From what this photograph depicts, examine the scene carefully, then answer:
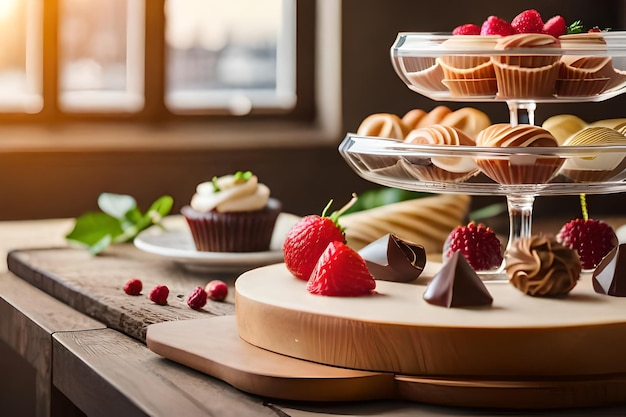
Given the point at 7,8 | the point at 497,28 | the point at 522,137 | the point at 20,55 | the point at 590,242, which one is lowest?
the point at 590,242

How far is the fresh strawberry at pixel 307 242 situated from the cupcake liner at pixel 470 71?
0.63 feet

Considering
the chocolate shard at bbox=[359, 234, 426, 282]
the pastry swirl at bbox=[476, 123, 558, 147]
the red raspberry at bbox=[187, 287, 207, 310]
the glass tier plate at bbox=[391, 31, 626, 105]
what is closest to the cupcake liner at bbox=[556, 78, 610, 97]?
the glass tier plate at bbox=[391, 31, 626, 105]

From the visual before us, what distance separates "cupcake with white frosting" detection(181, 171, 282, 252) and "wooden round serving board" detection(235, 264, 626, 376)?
0.60 meters

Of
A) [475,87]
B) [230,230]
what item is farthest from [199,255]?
[475,87]

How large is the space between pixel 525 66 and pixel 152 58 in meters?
2.17

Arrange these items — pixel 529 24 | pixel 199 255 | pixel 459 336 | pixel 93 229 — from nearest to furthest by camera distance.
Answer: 1. pixel 459 336
2. pixel 529 24
3. pixel 199 255
4. pixel 93 229

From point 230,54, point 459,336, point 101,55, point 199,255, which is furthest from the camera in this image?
point 230,54

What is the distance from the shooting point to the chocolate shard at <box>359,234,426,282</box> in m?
0.96

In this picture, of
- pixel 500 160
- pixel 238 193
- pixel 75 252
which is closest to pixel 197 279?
pixel 238 193

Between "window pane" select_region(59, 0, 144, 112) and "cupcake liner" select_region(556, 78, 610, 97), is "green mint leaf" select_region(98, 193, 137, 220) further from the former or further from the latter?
"window pane" select_region(59, 0, 144, 112)

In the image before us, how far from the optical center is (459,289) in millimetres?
845

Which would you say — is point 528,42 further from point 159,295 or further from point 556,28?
point 159,295

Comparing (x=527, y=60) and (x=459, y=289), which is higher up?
(x=527, y=60)

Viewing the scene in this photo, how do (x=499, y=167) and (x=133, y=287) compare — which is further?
(x=133, y=287)
